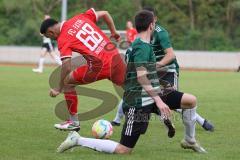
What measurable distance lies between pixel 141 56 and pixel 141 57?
1cm

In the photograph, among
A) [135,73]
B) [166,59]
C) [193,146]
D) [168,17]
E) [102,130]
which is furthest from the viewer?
[168,17]

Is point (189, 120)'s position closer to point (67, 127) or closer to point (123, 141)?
point (123, 141)

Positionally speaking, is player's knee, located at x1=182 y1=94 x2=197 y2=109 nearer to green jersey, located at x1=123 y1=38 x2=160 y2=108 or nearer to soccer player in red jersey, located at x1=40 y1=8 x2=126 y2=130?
green jersey, located at x1=123 y1=38 x2=160 y2=108

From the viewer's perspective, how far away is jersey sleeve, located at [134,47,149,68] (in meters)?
6.76

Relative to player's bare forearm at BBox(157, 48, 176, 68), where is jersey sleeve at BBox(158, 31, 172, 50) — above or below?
above

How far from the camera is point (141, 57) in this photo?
676 centimetres

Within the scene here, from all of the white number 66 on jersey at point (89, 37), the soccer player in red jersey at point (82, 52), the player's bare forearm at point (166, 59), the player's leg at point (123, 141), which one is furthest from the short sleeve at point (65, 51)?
the player's leg at point (123, 141)

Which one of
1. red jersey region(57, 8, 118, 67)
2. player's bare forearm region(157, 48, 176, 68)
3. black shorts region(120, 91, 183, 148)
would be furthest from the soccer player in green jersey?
red jersey region(57, 8, 118, 67)

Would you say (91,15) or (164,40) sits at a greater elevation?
(91,15)

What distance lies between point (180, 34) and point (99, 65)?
31562 millimetres

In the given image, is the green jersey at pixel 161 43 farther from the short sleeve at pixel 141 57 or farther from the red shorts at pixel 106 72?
the short sleeve at pixel 141 57

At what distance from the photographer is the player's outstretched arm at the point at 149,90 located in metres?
6.76

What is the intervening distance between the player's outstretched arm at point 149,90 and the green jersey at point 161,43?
5.97ft

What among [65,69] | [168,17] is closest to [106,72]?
[65,69]
